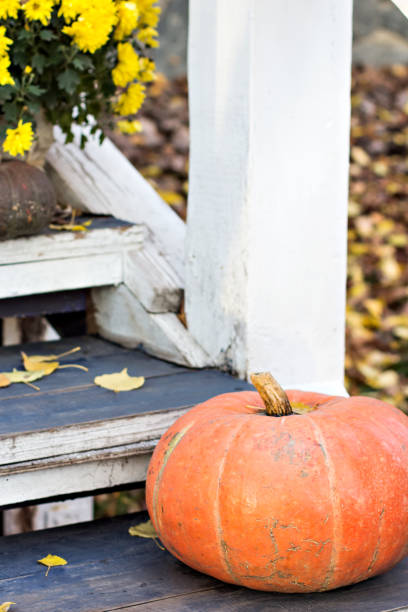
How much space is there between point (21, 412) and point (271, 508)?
0.65 meters

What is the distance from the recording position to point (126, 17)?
7.43 ft

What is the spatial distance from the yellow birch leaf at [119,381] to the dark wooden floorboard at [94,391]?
15 mm

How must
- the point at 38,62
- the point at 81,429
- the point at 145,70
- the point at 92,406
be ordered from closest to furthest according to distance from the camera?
the point at 81,429
the point at 92,406
the point at 38,62
the point at 145,70

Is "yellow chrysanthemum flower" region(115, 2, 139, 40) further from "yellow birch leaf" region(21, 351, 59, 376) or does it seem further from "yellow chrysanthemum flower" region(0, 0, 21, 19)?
"yellow birch leaf" region(21, 351, 59, 376)

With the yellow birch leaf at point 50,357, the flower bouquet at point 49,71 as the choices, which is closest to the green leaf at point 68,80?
the flower bouquet at point 49,71

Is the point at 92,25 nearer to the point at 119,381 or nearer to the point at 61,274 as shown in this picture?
the point at 61,274

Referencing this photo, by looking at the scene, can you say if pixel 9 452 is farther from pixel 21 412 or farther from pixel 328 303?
pixel 328 303

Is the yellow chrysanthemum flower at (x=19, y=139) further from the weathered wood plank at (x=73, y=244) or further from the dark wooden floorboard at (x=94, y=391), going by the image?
the dark wooden floorboard at (x=94, y=391)

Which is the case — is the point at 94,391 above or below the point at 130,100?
below

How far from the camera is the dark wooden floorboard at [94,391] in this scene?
6.12 ft

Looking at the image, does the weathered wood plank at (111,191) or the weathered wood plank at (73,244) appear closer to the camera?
the weathered wood plank at (73,244)

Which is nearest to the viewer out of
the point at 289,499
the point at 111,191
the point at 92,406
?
the point at 289,499

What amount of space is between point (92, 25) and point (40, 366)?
0.85 meters

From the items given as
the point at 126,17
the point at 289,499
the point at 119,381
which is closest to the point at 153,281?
the point at 119,381
